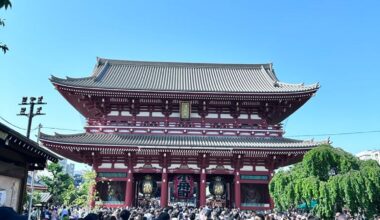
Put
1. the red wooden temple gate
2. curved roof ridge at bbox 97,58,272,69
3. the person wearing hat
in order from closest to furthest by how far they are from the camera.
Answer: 1. the person wearing hat
2. the red wooden temple gate
3. curved roof ridge at bbox 97,58,272,69

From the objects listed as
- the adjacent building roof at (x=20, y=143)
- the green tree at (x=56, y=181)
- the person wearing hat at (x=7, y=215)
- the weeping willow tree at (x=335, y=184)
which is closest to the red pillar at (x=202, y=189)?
the weeping willow tree at (x=335, y=184)

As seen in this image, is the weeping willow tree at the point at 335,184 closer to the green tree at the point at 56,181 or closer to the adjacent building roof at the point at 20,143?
the adjacent building roof at the point at 20,143

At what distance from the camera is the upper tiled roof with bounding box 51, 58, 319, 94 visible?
2552 cm

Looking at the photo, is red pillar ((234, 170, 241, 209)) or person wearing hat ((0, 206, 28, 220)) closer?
person wearing hat ((0, 206, 28, 220))

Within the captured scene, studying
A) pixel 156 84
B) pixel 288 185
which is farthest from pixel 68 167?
pixel 288 185

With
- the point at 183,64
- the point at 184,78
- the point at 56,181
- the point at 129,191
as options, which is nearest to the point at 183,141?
the point at 129,191

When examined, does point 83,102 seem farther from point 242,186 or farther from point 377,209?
point 377,209

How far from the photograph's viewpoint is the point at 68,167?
17450cm

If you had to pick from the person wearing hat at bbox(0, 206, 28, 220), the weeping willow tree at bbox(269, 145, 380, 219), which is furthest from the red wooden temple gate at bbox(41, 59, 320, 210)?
the person wearing hat at bbox(0, 206, 28, 220)

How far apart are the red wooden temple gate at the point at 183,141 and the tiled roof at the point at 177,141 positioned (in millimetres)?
65

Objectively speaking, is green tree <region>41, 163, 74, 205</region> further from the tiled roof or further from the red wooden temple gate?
the tiled roof

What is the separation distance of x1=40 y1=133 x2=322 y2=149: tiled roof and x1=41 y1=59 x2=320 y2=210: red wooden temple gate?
0.07 m

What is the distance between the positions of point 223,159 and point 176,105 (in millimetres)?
5360

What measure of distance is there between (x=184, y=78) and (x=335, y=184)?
19100 millimetres
